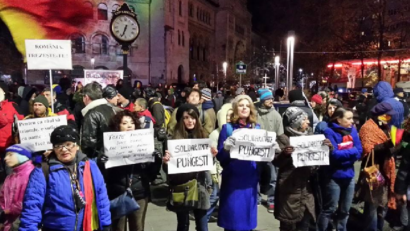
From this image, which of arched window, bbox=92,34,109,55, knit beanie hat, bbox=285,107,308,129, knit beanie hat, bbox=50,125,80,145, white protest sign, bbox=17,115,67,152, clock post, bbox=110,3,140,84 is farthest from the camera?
arched window, bbox=92,34,109,55

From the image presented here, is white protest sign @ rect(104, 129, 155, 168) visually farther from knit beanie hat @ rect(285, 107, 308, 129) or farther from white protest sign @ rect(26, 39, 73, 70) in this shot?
white protest sign @ rect(26, 39, 73, 70)

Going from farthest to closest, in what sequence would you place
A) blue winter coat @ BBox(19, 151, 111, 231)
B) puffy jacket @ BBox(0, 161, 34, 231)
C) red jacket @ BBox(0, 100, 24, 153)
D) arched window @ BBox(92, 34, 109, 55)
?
arched window @ BBox(92, 34, 109, 55) < red jacket @ BBox(0, 100, 24, 153) < puffy jacket @ BBox(0, 161, 34, 231) < blue winter coat @ BBox(19, 151, 111, 231)

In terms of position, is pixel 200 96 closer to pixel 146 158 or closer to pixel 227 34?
pixel 146 158

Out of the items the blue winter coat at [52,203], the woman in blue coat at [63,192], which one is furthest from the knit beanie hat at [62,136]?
the blue winter coat at [52,203]

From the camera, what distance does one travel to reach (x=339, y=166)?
15.7 feet

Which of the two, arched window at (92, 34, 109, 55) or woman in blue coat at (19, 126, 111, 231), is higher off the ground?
arched window at (92, 34, 109, 55)

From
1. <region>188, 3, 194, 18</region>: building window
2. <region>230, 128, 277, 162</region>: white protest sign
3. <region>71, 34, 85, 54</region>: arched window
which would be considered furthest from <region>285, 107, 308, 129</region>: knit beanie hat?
<region>188, 3, 194, 18</region>: building window

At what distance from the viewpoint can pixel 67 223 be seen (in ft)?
11.1

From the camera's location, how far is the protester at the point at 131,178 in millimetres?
4184

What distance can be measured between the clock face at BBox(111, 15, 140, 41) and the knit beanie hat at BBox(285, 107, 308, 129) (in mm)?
7384

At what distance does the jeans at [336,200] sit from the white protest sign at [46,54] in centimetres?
450

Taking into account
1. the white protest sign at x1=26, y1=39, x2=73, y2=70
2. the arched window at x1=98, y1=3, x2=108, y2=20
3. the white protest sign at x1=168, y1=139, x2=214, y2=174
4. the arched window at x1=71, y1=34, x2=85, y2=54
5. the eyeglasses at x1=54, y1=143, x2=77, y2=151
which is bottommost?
the white protest sign at x1=168, y1=139, x2=214, y2=174

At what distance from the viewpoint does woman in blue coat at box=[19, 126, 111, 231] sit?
10.7 feet

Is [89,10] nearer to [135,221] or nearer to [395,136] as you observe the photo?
[135,221]
